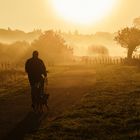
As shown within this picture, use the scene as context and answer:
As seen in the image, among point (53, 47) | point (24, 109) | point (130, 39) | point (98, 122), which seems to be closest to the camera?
point (98, 122)

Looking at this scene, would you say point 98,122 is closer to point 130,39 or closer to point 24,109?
point 24,109

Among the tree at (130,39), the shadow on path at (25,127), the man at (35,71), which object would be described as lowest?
the shadow on path at (25,127)

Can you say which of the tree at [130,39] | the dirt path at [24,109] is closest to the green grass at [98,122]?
the dirt path at [24,109]

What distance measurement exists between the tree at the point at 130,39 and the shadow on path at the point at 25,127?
83526 millimetres

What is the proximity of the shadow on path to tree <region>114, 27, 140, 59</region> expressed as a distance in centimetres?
8353

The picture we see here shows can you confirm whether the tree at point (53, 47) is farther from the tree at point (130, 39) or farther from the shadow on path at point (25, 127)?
the shadow on path at point (25, 127)

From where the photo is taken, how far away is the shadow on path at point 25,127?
57.8ft

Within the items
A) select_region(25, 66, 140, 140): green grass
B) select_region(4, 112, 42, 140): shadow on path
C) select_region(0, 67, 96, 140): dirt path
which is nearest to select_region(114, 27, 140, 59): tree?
select_region(0, 67, 96, 140): dirt path

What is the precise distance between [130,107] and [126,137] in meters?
7.21

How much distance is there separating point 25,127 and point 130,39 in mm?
88072

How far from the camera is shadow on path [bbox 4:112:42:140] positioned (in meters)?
17.6

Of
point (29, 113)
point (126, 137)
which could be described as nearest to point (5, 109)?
point (29, 113)

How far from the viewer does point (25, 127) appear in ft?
63.3

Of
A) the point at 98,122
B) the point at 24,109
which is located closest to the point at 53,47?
the point at 24,109
